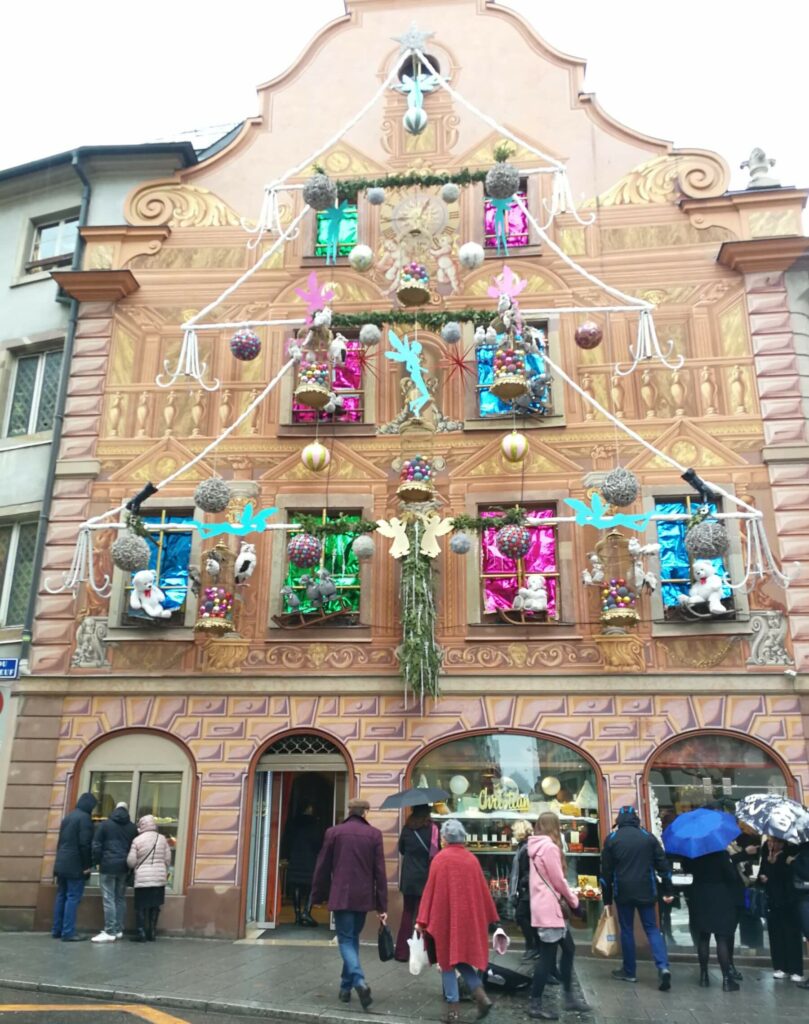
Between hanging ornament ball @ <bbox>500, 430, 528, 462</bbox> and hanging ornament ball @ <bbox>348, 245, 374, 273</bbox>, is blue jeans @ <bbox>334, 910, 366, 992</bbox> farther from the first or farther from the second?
hanging ornament ball @ <bbox>348, 245, 374, 273</bbox>

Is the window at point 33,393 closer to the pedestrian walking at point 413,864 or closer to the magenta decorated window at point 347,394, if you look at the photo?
the magenta decorated window at point 347,394

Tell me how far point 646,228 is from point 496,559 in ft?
20.7

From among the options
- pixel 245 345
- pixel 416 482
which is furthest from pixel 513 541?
pixel 245 345

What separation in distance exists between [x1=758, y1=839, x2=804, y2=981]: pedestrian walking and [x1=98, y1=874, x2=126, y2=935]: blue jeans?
315 inches

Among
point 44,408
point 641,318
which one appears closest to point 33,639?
point 44,408

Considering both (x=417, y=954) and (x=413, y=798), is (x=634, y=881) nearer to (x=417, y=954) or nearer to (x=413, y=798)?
(x=413, y=798)

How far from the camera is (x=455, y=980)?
7707 millimetres

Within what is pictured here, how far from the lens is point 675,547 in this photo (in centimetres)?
1382

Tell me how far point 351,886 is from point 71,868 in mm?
5550

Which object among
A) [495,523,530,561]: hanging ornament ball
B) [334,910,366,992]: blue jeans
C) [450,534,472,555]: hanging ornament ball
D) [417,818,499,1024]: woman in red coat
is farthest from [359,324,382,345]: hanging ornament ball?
[334,910,366,992]: blue jeans

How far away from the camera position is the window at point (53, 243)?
56.6 ft

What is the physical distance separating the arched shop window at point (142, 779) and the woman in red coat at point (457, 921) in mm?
6473

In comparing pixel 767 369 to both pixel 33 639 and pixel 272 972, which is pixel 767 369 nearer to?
pixel 272 972

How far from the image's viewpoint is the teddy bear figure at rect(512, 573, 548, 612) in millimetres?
13328
